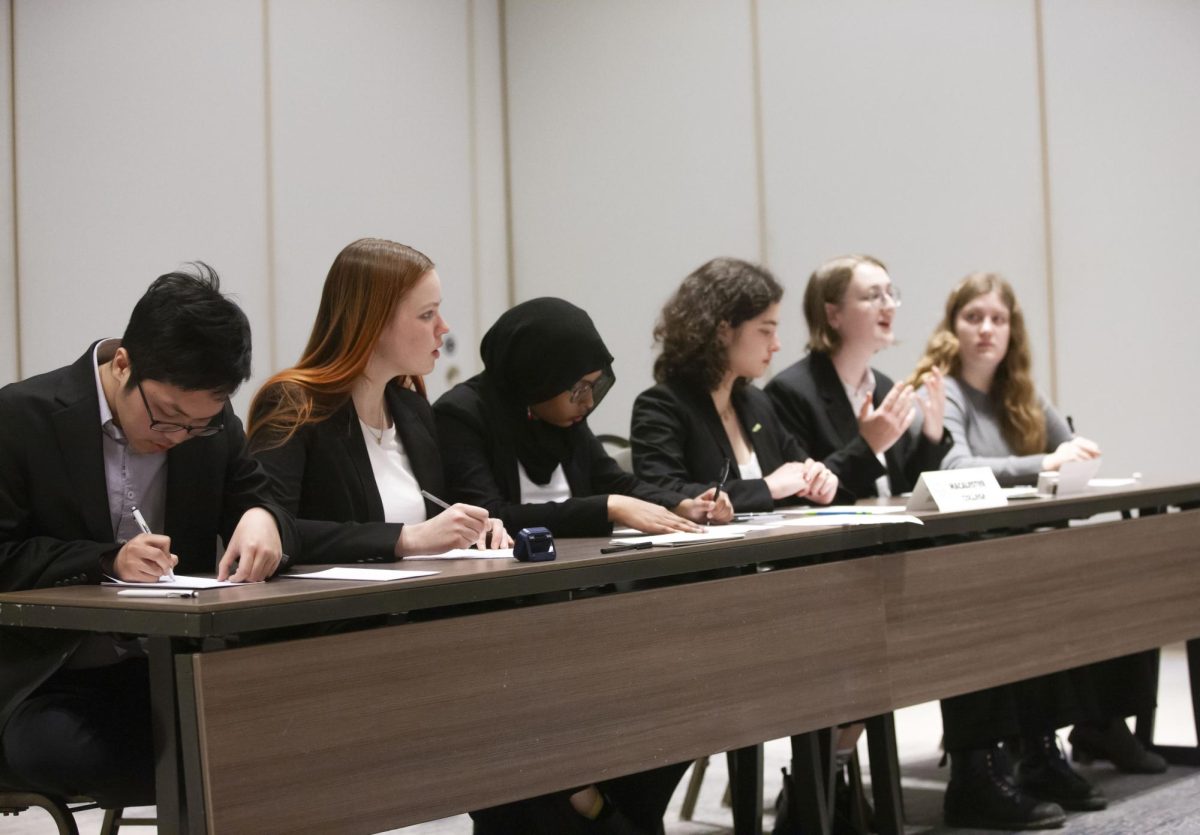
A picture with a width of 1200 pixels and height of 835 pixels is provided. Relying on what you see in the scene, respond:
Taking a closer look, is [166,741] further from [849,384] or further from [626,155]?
[626,155]

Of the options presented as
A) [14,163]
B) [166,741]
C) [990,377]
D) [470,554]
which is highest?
[14,163]

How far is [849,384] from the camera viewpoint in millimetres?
3818

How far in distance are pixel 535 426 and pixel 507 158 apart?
3.57m

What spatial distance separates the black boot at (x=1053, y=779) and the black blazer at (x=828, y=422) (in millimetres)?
764

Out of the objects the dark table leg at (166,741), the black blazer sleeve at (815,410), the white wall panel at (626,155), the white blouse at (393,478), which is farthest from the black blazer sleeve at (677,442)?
the white wall panel at (626,155)

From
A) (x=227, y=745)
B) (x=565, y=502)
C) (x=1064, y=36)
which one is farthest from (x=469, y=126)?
(x=227, y=745)

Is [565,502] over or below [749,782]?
over

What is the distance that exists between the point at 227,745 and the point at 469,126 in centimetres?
470

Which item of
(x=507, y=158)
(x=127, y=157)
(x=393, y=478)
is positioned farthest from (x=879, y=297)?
(x=507, y=158)

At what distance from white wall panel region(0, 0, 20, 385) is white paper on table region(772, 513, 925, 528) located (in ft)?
9.16

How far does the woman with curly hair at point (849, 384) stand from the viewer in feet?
12.2

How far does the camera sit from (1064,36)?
5141mm

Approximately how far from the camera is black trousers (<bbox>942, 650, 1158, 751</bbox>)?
3.05 meters

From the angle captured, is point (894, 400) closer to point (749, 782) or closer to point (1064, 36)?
point (749, 782)
